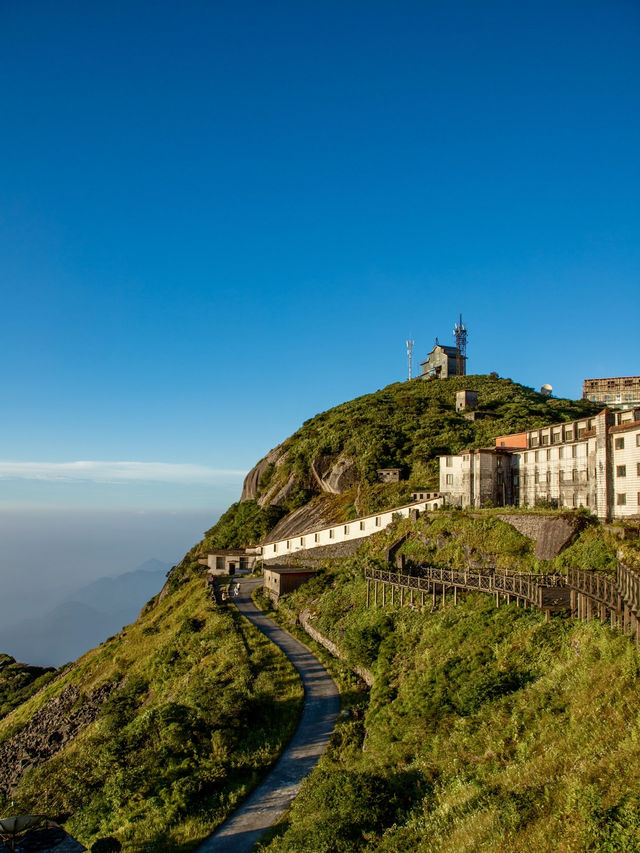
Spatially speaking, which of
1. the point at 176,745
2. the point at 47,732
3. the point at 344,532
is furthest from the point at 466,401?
the point at 176,745

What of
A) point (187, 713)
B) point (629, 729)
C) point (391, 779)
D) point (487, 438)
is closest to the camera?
point (629, 729)

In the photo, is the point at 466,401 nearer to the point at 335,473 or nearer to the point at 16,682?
the point at 335,473

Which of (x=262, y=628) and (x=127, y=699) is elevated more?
(x=262, y=628)

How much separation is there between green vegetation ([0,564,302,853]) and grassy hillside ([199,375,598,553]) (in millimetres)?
28204

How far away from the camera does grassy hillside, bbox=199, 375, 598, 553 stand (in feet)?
225

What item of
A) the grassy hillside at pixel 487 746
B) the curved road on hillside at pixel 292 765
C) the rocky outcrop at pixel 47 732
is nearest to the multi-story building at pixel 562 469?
the grassy hillside at pixel 487 746

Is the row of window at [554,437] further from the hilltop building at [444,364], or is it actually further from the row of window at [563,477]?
the hilltop building at [444,364]

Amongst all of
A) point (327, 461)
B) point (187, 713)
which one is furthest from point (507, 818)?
point (327, 461)

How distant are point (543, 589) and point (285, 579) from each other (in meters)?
25.7

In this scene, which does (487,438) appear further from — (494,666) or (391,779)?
(391,779)

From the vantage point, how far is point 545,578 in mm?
29031

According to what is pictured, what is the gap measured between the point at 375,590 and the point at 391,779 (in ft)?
63.2

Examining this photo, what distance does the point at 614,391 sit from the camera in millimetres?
102562

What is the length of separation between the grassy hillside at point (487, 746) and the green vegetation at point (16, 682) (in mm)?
40760
